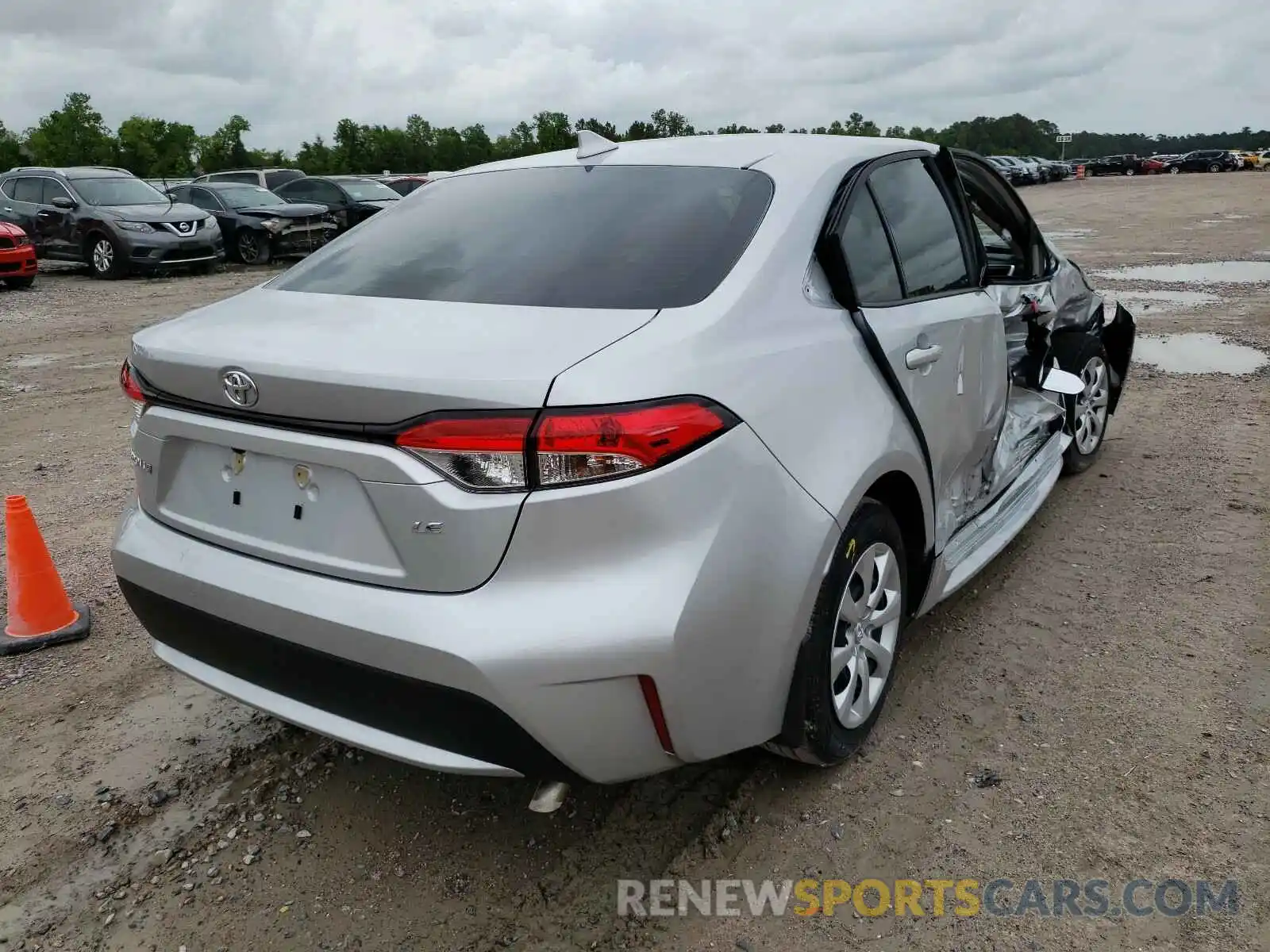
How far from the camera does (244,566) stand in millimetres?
2385

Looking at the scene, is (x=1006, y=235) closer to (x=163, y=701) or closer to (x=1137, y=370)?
(x=1137, y=370)

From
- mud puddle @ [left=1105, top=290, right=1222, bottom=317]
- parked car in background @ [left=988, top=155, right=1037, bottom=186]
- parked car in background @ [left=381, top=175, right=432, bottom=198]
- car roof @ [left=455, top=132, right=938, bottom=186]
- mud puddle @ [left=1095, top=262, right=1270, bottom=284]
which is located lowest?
mud puddle @ [left=1105, top=290, right=1222, bottom=317]

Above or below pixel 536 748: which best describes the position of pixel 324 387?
above

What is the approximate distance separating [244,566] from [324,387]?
535 mm

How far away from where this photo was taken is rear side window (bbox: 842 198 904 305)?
2871 mm

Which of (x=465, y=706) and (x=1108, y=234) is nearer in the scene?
(x=465, y=706)

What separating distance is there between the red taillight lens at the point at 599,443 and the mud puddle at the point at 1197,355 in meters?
7.00

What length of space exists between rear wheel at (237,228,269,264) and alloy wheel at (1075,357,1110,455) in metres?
15.3

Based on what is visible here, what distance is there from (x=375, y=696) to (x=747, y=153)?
1899mm

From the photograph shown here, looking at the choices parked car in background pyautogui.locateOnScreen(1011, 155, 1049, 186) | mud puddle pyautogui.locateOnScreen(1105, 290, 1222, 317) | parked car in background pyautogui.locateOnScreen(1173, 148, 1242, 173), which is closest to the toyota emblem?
mud puddle pyautogui.locateOnScreen(1105, 290, 1222, 317)

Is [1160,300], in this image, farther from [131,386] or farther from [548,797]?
[131,386]

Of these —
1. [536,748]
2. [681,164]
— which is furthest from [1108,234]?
[536,748]

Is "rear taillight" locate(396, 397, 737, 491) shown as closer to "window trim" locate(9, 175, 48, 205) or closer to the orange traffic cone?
the orange traffic cone

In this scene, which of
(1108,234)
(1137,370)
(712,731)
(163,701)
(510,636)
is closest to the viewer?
(510,636)
